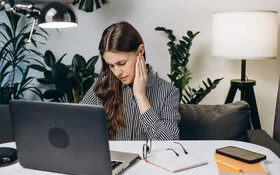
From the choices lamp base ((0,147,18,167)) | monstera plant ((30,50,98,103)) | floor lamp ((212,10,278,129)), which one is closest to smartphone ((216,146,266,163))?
lamp base ((0,147,18,167))

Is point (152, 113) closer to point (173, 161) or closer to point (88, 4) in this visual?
point (173, 161)

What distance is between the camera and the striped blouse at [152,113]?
170 centimetres

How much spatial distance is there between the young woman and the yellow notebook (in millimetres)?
428

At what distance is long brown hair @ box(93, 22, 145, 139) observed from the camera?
1.78 metres

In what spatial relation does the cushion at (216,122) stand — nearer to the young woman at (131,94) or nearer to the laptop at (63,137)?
the young woman at (131,94)

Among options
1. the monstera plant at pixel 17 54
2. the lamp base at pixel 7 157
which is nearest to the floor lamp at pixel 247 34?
the monstera plant at pixel 17 54

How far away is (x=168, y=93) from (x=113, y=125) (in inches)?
12.1

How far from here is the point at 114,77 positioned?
1.93 m

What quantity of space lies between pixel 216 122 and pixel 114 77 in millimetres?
581

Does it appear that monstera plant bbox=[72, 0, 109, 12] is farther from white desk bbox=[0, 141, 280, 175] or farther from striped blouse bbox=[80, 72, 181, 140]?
white desk bbox=[0, 141, 280, 175]

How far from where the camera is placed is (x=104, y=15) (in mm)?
3066

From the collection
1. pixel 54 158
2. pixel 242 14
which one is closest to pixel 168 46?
pixel 242 14

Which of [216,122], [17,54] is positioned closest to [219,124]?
[216,122]

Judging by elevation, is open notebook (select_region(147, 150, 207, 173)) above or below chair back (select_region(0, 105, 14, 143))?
above
